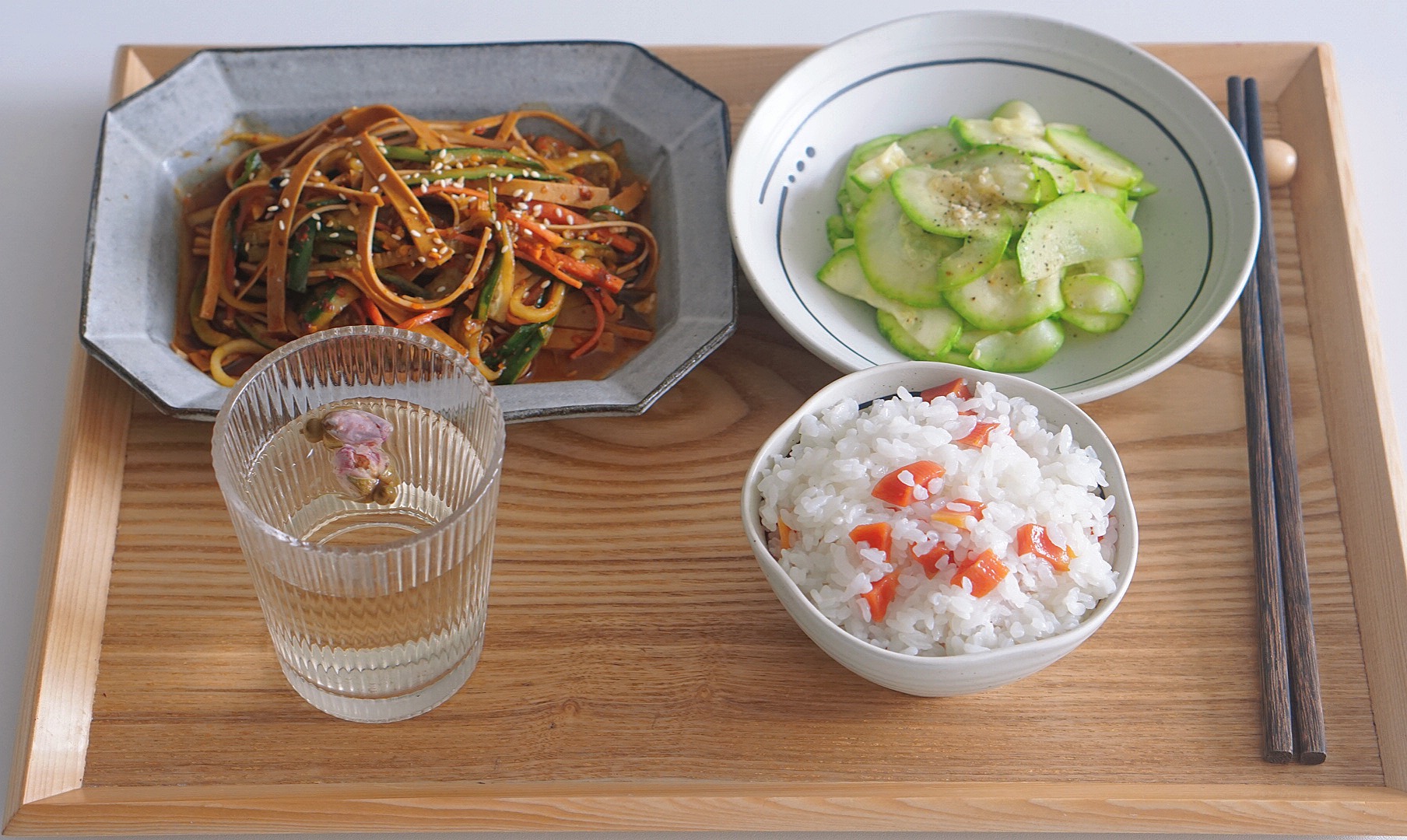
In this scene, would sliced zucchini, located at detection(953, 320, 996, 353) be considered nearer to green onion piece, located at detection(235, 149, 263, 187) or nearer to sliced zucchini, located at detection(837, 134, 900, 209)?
sliced zucchini, located at detection(837, 134, 900, 209)

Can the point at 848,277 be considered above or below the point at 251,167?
above

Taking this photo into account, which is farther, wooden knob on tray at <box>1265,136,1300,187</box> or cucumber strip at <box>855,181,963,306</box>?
wooden knob on tray at <box>1265,136,1300,187</box>

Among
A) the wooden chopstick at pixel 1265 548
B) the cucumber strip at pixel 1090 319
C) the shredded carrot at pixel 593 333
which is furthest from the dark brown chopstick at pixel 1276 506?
the shredded carrot at pixel 593 333

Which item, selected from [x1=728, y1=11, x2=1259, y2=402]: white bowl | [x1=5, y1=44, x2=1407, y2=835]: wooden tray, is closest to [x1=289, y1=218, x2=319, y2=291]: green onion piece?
[x1=5, y1=44, x2=1407, y2=835]: wooden tray

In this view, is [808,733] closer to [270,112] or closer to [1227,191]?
[1227,191]

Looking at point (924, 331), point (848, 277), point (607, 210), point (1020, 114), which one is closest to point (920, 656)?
point (924, 331)

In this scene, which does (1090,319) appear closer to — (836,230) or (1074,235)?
(1074,235)

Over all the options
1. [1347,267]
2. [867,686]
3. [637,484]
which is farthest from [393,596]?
[1347,267]
